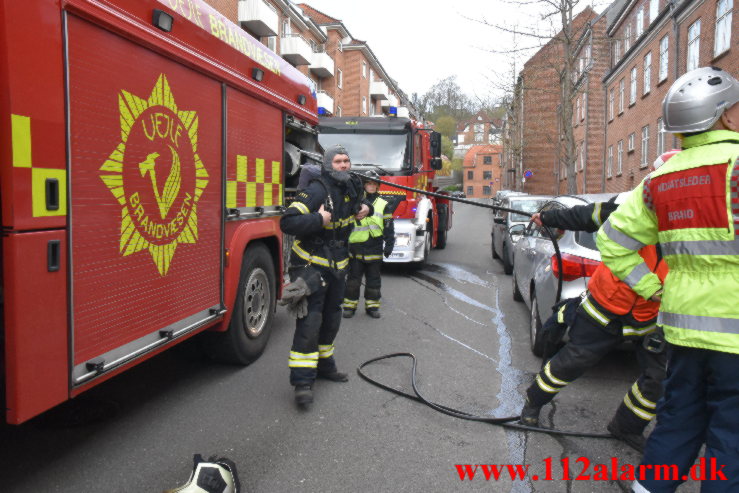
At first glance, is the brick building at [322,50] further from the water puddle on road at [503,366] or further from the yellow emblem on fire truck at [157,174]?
the yellow emblem on fire truck at [157,174]

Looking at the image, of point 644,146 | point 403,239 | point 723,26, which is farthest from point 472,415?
point 644,146

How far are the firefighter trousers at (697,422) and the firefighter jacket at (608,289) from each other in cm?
85

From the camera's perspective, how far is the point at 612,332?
3.42 meters

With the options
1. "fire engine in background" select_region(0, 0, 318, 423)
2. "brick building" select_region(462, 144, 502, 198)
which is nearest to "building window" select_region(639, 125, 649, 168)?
"fire engine in background" select_region(0, 0, 318, 423)

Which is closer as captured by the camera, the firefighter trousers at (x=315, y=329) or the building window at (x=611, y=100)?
the firefighter trousers at (x=315, y=329)

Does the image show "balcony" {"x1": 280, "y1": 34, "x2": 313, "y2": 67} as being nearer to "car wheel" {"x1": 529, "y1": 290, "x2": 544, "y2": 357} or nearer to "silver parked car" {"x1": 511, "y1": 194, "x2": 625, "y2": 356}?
"silver parked car" {"x1": 511, "y1": 194, "x2": 625, "y2": 356}

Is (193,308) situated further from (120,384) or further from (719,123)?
(719,123)

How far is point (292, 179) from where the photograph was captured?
238 inches

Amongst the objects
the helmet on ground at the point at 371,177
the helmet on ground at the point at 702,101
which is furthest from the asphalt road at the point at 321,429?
the helmet on ground at the point at 702,101

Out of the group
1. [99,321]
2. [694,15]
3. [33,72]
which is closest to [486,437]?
[99,321]

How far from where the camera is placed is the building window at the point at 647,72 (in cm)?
2388

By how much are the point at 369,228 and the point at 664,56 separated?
19.8m

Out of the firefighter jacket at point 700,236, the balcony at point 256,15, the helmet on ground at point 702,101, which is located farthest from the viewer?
the balcony at point 256,15

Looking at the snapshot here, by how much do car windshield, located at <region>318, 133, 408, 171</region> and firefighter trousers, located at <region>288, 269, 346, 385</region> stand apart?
6004 mm
